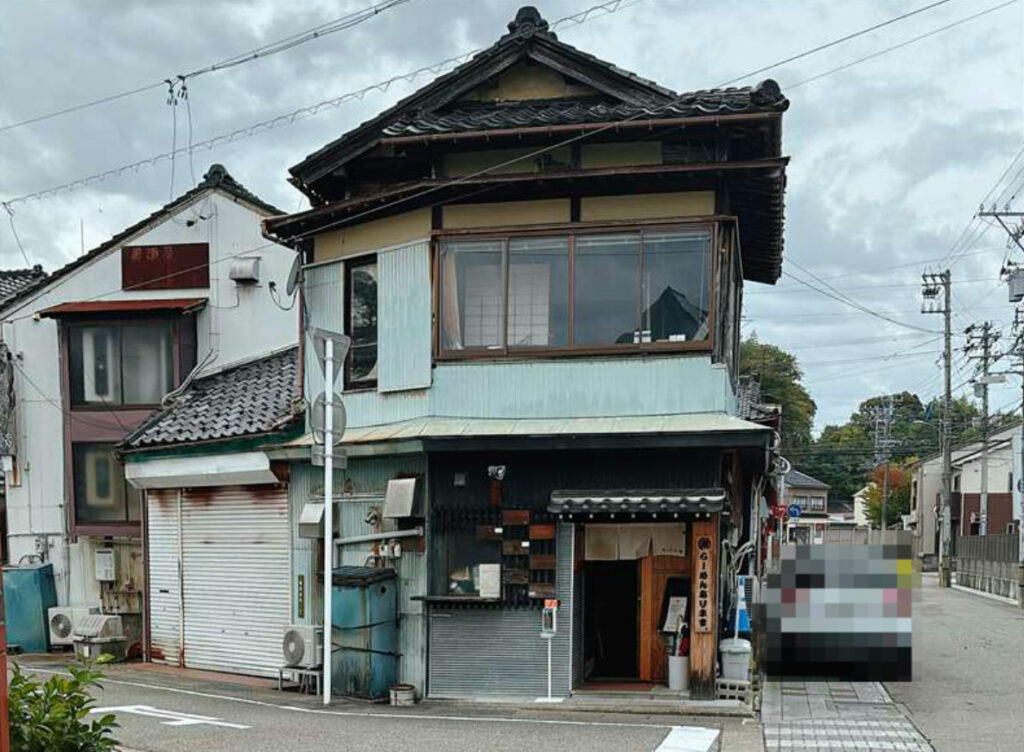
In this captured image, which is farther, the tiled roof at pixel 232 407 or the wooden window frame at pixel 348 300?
the tiled roof at pixel 232 407

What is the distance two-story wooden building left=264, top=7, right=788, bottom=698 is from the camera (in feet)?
42.3

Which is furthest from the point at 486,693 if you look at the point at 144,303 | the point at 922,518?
the point at 922,518

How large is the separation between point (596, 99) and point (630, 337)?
12.0 feet

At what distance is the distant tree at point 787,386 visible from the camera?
241ft

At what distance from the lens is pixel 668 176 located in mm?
12945

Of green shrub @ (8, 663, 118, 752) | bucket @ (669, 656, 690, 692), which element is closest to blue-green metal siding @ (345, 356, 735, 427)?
bucket @ (669, 656, 690, 692)

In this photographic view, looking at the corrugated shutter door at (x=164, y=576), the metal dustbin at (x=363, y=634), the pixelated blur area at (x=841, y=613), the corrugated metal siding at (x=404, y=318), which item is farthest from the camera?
the corrugated shutter door at (x=164, y=576)

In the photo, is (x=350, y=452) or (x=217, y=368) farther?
(x=217, y=368)

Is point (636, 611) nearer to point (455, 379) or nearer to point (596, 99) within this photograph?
point (455, 379)

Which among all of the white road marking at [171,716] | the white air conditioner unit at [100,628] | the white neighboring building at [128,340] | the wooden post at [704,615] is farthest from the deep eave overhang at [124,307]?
the wooden post at [704,615]

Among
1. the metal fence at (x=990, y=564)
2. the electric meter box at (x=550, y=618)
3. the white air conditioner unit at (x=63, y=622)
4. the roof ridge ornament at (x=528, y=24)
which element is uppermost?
the roof ridge ornament at (x=528, y=24)

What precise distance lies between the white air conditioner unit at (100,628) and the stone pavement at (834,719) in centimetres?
1125

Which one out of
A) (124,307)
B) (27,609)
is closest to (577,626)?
(124,307)

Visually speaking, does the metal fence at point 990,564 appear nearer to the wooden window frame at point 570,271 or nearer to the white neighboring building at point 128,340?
the wooden window frame at point 570,271
